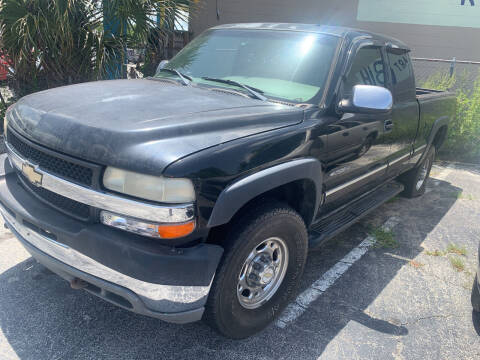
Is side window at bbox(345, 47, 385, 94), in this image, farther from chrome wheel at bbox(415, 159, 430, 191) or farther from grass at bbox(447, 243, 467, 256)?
chrome wheel at bbox(415, 159, 430, 191)

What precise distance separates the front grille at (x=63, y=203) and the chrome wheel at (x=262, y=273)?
0.92m

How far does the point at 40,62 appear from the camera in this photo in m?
5.92

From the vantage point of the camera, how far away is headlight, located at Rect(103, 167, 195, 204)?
193cm

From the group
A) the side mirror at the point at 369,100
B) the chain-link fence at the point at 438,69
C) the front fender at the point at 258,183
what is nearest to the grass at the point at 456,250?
the side mirror at the point at 369,100

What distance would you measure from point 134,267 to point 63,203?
0.64 metres

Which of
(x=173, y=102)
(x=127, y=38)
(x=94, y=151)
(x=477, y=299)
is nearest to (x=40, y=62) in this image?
(x=127, y=38)

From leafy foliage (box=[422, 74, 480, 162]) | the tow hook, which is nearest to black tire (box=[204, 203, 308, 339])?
the tow hook

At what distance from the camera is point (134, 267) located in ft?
6.41

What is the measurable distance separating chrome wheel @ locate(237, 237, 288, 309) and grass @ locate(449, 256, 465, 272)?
1.91 meters

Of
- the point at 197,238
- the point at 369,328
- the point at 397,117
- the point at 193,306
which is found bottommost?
the point at 369,328

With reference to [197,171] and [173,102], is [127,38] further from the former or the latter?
[197,171]

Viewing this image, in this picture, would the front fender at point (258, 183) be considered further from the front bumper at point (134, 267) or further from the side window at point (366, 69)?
the side window at point (366, 69)

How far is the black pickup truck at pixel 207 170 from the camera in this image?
199cm

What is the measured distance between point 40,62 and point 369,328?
5546 millimetres
